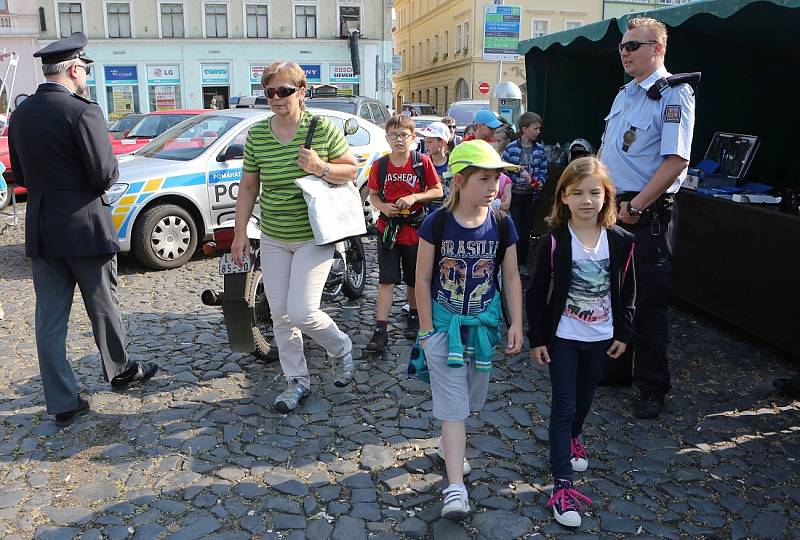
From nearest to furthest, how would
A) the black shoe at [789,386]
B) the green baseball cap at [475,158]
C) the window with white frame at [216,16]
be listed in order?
the green baseball cap at [475,158], the black shoe at [789,386], the window with white frame at [216,16]

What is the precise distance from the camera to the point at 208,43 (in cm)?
3806

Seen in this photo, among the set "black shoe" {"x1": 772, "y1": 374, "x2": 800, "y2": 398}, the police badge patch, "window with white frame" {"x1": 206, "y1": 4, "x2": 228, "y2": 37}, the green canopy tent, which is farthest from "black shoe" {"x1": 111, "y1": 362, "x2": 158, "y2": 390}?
"window with white frame" {"x1": 206, "y1": 4, "x2": 228, "y2": 37}

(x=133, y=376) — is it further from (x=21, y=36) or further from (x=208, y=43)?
(x=21, y=36)

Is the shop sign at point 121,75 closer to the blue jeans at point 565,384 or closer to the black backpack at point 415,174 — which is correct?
the black backpack at point 415,174

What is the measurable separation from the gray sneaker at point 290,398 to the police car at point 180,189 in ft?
12.0

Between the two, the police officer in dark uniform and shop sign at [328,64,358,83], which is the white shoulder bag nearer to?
the police officer in dark uniform

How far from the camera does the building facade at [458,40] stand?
142ft

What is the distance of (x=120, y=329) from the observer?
13.8 feet

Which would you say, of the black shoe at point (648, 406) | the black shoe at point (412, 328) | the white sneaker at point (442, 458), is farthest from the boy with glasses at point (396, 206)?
the black shoe at point (648, 406)

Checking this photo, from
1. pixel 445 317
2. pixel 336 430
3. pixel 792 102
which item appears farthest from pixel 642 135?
pixel 792 102

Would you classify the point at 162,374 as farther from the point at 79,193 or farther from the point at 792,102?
the point at 792,102

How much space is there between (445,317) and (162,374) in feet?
8.11

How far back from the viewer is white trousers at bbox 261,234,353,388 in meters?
3.93

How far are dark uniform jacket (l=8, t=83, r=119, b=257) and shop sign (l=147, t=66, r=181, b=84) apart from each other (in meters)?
37.1
